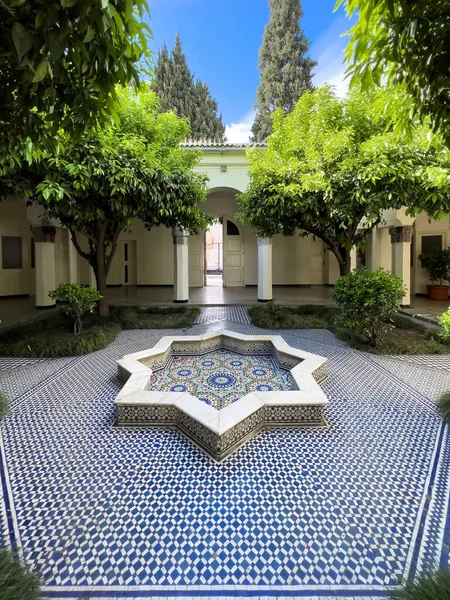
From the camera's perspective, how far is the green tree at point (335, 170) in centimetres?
450

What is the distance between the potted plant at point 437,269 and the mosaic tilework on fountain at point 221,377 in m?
7.72

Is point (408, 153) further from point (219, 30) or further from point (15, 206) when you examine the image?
point (219, 30)

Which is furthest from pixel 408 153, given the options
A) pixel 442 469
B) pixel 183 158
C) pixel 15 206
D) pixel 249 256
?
pixel 15 206

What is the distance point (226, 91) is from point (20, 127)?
2283 centimetres

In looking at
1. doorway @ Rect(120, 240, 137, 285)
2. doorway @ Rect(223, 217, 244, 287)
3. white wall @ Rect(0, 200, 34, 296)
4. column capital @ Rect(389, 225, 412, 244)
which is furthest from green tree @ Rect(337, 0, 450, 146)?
doorway @ Rect(120, 240, 137, 285)

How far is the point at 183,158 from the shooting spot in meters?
6.02

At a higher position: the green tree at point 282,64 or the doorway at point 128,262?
the green tree at point 282,64

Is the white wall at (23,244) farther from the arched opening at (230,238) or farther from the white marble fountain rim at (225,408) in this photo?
the white marble fountain rim at (225,408)

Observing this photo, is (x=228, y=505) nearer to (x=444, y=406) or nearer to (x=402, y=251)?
(x=444, y=406)

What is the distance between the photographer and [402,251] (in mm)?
8508

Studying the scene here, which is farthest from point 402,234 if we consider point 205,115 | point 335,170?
point 205,115

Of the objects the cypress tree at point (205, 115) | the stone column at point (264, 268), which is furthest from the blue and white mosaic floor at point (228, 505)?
the cypress tree at point (205, 115)

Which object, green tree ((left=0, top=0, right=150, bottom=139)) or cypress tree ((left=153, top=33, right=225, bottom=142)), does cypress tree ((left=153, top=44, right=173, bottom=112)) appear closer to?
cypress tree ((left=153, top=33, right=225, bottom=142))

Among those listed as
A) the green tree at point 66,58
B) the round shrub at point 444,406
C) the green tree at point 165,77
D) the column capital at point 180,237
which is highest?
the green tree at point 165,77
